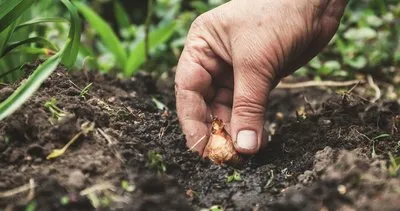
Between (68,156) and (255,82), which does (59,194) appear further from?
(255,82)

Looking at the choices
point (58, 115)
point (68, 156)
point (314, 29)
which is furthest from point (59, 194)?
point (314, 29)

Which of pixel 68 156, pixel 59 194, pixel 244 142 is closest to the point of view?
pixel 59 194

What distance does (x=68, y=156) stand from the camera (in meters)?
1.38

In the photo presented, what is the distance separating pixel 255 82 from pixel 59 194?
2.61 feet

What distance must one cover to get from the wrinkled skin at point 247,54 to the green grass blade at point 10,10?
24.5 inches

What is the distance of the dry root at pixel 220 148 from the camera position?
67.3 inches

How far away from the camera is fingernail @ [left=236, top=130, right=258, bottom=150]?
171 cm

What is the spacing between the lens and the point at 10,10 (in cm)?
168

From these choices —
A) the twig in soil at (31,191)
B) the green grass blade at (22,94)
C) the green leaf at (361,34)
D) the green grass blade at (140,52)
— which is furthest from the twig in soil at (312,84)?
the twig in soil at (31,191)

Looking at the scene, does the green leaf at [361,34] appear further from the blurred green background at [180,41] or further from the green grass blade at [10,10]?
the green grass blade at [10,10]

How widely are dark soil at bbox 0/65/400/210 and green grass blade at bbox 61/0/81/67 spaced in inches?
4.5

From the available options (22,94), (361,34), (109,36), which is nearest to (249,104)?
(22,94)

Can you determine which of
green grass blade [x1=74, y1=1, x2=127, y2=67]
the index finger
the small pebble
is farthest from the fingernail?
green grass blade [x1=74, y1=1, x2=127, y2=67]

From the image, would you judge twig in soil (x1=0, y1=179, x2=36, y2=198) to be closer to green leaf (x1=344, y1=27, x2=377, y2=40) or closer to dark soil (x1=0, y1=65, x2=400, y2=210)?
dark soil (x1=0, y1=65, x2=400, y2=210)
